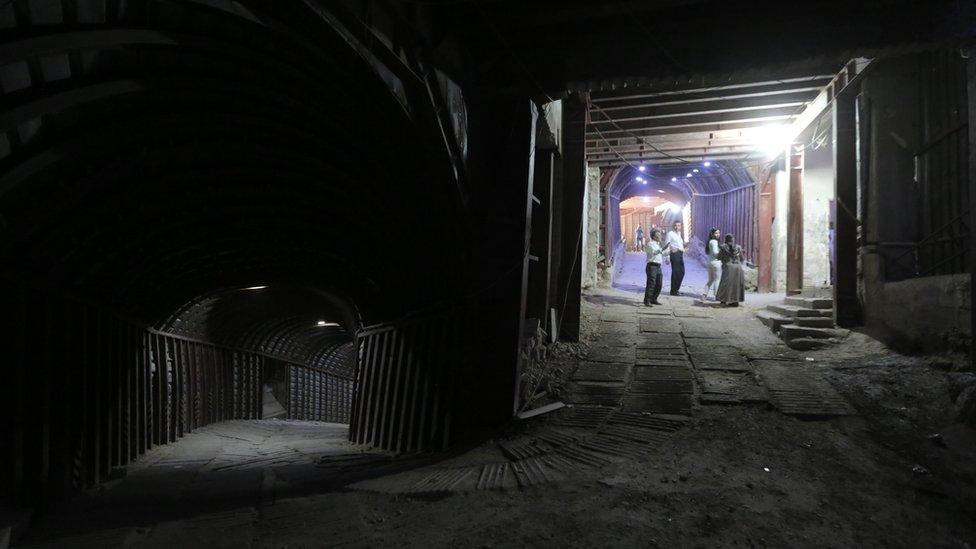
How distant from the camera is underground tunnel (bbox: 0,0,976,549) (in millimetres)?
3307

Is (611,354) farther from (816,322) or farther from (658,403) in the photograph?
(816,322)

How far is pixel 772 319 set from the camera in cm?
841

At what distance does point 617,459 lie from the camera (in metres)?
3.95

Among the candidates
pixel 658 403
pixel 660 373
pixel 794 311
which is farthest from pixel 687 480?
pixel 794 311

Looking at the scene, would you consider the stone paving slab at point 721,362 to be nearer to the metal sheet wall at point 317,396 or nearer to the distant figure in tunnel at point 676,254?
the distant figure in tunnel at point 676,254

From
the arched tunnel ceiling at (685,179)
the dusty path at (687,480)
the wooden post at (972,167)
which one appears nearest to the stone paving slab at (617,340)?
the dusty path at (687,480)

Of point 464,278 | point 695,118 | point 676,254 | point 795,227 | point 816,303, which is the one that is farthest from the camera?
point 676,254

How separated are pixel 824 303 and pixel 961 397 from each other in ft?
14.4

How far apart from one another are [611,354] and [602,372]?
32.0 inches

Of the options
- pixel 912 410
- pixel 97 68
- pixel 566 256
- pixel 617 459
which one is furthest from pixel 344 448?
pixel 912 410

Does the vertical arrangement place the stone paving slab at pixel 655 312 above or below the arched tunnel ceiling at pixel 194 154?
below

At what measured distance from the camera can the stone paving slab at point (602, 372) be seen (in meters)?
6.24

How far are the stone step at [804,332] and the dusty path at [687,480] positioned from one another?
3.81 ft

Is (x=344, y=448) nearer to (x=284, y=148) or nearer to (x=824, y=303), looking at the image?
(x=284, y=148)
